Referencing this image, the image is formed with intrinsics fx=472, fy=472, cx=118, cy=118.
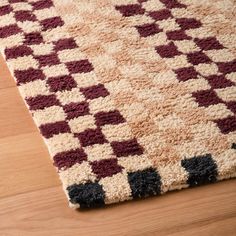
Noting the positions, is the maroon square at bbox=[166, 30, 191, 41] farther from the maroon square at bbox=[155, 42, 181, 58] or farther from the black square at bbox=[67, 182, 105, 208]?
the black square at bbox=[67, 182, 105, 208]

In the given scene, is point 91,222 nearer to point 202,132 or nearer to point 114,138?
point 114,138

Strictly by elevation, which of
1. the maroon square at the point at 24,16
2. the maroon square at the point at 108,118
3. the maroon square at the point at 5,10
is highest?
the maroon square at the point at 5,10

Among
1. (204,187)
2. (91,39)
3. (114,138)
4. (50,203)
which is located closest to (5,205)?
(50,203)

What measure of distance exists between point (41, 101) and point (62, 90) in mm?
51

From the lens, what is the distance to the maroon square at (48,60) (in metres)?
1.01

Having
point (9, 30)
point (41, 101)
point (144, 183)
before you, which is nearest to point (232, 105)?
point (144, 183)

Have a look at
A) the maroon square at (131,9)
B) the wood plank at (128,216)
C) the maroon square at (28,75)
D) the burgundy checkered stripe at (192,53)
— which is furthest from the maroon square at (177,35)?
the wood plank at (128,216)

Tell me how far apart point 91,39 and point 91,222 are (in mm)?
480

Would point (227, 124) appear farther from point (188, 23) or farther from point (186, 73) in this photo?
point (188, 23)

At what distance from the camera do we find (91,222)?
2.45 ft

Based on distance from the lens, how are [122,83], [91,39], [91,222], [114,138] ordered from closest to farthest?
1. [91,222]
2. [114,138]
3. [122,83]
4. [91,39]

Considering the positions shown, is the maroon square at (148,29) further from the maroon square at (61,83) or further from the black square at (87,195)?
the black square at (87,195)

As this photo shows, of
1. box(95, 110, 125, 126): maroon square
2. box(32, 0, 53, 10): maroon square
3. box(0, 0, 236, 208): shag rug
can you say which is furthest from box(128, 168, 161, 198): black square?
box(32, 0, 53, 10): maroon square

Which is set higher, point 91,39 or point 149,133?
point 91,39
